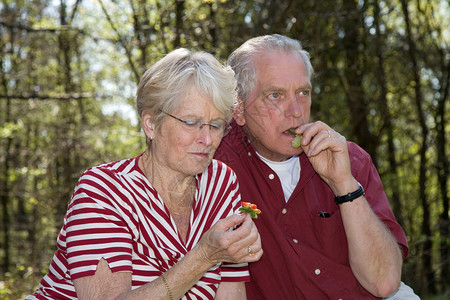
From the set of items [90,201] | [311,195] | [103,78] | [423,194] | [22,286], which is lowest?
[22,286]

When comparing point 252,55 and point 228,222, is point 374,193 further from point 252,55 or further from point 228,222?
point 228,222

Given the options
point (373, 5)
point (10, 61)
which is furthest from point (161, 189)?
point (10, 61)

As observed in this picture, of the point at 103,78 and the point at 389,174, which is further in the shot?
the point at 103,78

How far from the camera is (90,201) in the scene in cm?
227

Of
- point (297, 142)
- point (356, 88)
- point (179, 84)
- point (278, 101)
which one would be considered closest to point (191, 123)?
point (179, 84)

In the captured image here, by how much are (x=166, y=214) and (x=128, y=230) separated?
21 cm

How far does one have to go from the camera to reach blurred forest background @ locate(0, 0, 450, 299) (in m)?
6.07

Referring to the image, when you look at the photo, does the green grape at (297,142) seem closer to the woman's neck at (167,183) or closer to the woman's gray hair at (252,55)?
the woman's gray hair at (252,55)

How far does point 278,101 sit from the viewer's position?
306 centimetres

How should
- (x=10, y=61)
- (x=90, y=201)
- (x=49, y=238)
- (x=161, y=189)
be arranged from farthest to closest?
(x=10, y=61), (x=49, y=238), (x=161, y=189), (x=90, y=201)

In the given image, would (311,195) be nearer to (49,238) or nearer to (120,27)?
(120,27)

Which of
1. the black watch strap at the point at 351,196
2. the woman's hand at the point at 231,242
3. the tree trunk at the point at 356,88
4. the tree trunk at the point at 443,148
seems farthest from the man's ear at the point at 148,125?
the tree trunk at the point at 443,148

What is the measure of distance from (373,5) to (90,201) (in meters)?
5.83

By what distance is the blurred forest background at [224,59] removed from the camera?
19.9 ft
